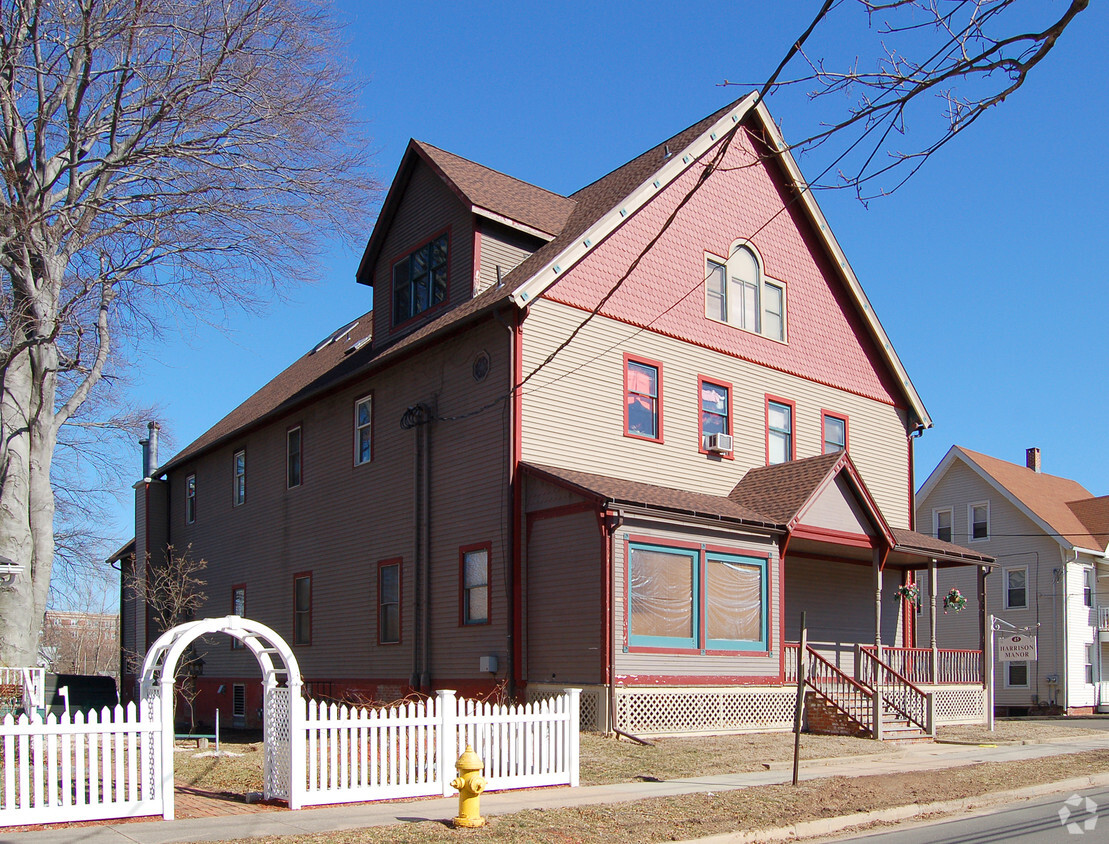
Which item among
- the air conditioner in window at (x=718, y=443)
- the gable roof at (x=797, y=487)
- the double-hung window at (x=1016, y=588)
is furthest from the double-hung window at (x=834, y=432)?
the double-hung window at (x=1016, y=588)

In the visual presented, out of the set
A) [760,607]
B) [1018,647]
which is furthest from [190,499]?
[1018,647]

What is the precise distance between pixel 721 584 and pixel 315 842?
11647mm

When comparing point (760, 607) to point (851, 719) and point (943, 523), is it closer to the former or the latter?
point (851, 719)

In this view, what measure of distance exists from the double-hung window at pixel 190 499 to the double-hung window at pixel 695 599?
19.1 metres

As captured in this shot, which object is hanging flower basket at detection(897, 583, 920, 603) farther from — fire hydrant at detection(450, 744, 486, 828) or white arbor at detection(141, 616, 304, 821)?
fire hydrant at detection(450, 744, 486, 828)

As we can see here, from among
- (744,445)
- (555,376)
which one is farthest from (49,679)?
(744,445)

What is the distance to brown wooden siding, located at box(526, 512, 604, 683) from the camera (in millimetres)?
18062

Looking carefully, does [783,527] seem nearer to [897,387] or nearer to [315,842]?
[897,387]

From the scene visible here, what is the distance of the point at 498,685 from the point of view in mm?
19219

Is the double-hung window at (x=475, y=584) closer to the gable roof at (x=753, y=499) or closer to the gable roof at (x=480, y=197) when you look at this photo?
the gable roof at (x=753, y=499)

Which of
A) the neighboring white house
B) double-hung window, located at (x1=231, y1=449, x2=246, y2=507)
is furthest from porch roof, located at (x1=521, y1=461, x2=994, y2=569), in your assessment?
→ the neighboring white house

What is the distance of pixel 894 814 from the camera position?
11578 mm

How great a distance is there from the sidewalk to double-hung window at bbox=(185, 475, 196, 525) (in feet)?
75.4

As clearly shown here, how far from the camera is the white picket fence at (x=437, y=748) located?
11461 mm
